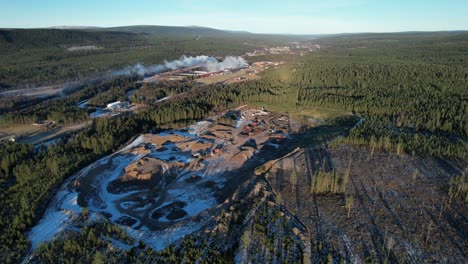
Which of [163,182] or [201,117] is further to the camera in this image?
[201,117]

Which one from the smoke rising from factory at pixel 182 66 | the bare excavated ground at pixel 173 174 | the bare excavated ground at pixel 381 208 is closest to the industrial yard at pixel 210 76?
the smoke rising from factory at pixel 182 66

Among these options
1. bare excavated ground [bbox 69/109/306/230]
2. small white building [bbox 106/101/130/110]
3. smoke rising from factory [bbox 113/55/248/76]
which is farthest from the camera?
smoke rising from factory [bbox 113/55/248/76]

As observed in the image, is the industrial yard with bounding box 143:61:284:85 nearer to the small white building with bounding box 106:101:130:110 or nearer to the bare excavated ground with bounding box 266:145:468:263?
the small white building with bounding box 106:101:130:110

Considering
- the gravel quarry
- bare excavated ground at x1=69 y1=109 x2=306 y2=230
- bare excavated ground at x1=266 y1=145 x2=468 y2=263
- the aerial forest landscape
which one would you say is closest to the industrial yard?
the aerial forest landscape

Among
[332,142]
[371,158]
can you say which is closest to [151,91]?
[332,142]

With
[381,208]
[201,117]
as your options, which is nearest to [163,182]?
[381,208]

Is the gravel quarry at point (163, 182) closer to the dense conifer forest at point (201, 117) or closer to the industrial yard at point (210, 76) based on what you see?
the dense conifer forest at point (201, 117)

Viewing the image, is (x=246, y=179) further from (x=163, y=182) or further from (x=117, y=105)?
(x=117, y=105)

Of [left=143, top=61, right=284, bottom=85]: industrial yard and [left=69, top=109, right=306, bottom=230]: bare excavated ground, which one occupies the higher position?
[left=143, top=61, right=284, bottom=85]: industrial yard
